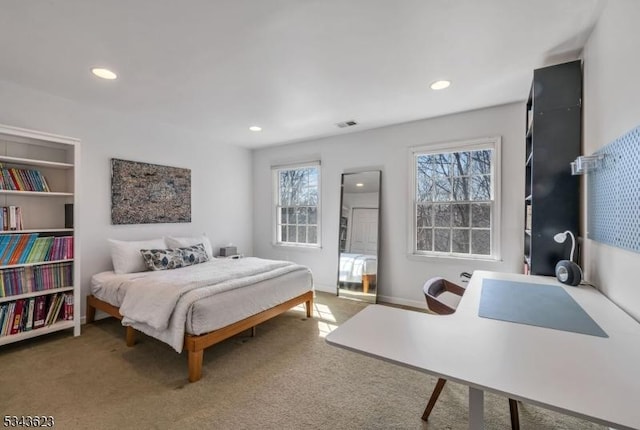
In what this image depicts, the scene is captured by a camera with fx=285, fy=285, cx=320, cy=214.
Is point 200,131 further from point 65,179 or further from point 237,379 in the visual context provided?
point 237,379

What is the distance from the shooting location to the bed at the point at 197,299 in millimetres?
2215

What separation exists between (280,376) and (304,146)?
11.4ft

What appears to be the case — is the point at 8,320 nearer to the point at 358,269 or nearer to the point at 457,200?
the point at 358,269

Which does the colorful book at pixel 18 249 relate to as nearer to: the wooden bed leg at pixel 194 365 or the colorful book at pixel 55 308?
the colorful book at pixel 55 308

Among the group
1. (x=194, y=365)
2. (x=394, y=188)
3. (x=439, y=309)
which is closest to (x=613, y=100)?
(x=439, y=309)

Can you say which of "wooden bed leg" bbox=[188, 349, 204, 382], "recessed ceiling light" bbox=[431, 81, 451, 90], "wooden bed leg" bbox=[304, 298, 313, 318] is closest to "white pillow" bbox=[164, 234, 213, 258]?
"wooden bed leg" bbox=[304, 298, 313, 318]

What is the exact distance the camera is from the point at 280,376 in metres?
2.22

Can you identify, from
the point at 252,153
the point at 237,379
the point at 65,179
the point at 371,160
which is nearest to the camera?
the point at 237,379

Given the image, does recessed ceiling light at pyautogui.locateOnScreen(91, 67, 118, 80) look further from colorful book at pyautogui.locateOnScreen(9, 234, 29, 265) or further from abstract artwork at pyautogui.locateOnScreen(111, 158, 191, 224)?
colorful book at pyautogui.locateOnScreen(9, 234, 29, 265)

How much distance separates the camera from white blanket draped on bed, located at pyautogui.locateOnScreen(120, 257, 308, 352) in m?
2.25

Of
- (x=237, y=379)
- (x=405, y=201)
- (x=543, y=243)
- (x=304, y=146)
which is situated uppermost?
(x=304, y=146)

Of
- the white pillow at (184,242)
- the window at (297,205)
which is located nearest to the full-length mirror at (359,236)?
the window at (297,205)

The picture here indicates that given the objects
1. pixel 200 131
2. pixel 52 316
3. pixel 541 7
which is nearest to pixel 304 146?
pixel 200 131

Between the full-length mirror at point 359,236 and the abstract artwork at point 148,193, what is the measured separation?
7.77 feet
